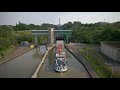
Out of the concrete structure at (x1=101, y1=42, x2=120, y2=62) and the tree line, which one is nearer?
the concrete structure at (x1=101, y1=42, x2=120, y2=62)

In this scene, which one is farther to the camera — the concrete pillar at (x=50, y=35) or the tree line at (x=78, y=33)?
the concrete pillar at (x=50, y=35)

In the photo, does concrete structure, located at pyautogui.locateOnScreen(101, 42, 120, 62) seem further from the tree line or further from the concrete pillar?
the concrete pillar

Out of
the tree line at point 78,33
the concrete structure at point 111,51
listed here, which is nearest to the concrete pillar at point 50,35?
the tree line at point 78,33

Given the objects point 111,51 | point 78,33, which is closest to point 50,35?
point 78,33

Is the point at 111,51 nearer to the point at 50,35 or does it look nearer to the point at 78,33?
the point at 78,33

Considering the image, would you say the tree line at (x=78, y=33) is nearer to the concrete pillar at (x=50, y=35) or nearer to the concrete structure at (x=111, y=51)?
the concrete pillar at (x=50, y=35)

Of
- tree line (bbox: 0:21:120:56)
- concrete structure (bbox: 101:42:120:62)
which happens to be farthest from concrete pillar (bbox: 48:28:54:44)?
concrete structure (bbox: 101:42:120:62)
